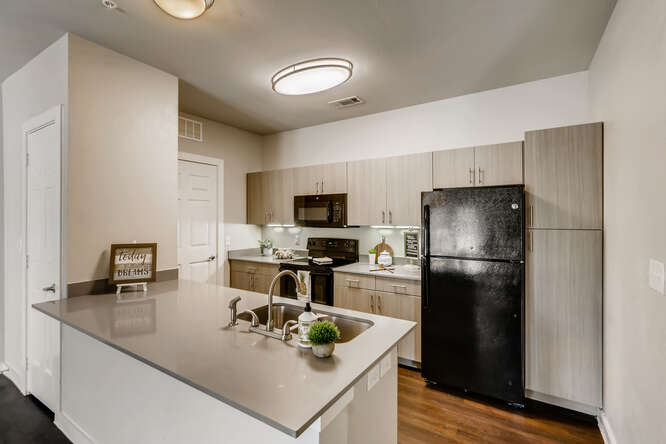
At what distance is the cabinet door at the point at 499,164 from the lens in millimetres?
2680

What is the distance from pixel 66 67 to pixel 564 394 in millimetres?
4215

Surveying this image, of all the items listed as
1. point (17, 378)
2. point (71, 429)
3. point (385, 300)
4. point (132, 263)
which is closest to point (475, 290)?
point (385, 300)

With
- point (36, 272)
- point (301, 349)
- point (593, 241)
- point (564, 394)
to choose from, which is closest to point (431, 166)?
point (593, 241)

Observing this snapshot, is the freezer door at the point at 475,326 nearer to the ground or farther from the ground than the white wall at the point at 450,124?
nearer to the ground

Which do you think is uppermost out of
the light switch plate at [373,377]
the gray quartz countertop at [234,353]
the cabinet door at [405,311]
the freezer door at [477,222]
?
the freezer door at [477,222]

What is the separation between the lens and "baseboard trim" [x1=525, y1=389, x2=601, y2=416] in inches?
89.7

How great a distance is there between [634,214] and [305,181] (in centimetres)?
311

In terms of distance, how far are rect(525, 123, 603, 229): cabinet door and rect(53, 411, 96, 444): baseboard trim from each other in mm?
3373

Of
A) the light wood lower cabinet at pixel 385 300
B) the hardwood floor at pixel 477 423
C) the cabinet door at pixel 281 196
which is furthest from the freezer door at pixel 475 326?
the cabinet door at pixel 281 196

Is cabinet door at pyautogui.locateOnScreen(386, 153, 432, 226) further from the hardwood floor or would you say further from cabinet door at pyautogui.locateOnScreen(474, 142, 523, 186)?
the hardwood floor

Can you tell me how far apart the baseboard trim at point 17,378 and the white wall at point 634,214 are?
4131 mm

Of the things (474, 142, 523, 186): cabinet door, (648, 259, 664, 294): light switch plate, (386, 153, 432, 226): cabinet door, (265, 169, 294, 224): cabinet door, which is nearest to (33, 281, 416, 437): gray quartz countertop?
(648, 259, 664, 294): light switch plate

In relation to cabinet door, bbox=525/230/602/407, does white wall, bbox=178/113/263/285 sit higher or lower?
higher

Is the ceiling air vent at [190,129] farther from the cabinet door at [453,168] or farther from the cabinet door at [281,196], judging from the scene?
the cabinet door at [453,168]
